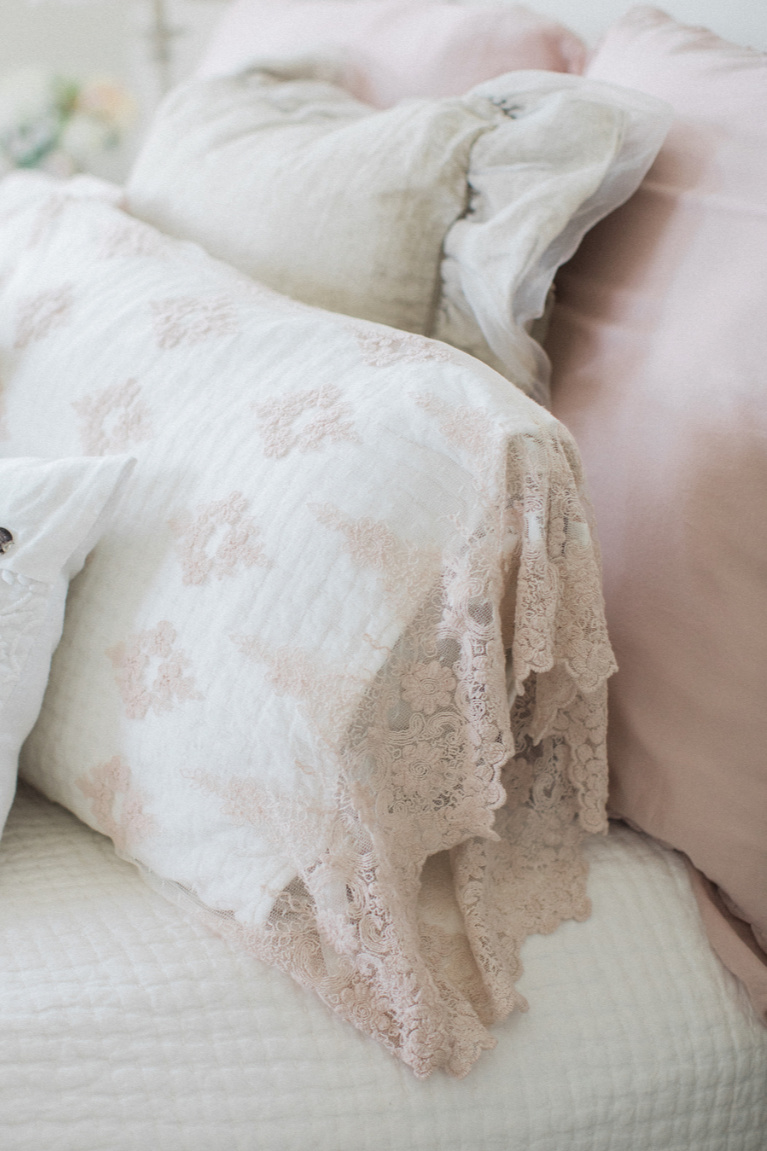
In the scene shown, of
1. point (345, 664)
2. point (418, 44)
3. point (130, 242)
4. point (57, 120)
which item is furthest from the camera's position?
point (57, 120)

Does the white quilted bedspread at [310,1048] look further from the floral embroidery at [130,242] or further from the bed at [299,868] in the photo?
the floral embroidery at [130,242]

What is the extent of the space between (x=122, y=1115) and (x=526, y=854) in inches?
13.4

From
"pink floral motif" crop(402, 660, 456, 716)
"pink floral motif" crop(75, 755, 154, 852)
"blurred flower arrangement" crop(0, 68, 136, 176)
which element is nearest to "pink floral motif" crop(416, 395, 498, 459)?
"pink floral motif" crop(402, 660, 456, 716)

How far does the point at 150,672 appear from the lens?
2.07ft

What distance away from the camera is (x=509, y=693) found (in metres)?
0.63

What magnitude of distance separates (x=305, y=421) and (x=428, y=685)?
0.20 meters

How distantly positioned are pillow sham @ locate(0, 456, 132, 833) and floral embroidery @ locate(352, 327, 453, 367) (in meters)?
0.20

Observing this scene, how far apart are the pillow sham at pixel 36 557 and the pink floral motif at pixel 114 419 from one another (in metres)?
0.05

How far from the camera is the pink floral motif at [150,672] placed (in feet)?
2.02

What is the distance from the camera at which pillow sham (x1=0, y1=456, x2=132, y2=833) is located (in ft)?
2.07

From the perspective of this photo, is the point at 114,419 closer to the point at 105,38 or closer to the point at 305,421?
the point at 305,421

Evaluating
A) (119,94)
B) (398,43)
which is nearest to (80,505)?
(398,43)

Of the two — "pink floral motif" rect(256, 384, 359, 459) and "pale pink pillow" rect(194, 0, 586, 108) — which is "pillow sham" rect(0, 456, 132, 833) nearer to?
"pink floral motif" rect(256, 384, 359, 459)
